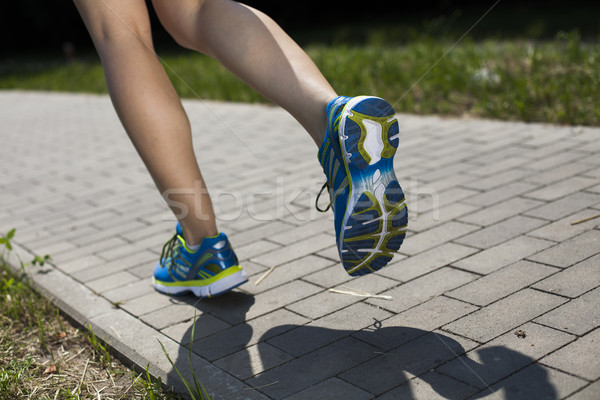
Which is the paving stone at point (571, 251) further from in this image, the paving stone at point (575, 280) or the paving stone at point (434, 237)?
the paving stone at point (434, 237)

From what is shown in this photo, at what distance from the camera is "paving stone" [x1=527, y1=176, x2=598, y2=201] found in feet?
9.55

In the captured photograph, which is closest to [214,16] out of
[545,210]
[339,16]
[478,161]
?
[545,210]

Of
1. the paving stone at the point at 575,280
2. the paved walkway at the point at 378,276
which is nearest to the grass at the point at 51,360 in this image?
the paved walkway at the point at 378,276

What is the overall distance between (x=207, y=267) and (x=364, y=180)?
70 centimetres

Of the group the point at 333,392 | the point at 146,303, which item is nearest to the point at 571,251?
the point at 333,392

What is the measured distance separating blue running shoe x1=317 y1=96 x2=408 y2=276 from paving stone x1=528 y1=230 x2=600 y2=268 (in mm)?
653

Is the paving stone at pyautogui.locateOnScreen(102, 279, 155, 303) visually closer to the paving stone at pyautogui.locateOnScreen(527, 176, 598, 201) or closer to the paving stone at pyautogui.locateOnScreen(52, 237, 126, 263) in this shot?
the paving stone at pyautogui.locateOnScreen(52, 237, 126, 263)

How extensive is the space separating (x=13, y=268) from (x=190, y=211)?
120cm

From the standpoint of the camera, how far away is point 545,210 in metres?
2.75

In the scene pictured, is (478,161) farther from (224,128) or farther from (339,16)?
(339,16)

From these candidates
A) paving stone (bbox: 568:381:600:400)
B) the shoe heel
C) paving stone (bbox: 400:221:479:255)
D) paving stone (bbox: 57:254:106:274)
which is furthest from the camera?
paving stone (bbox: 57:254:106:274)

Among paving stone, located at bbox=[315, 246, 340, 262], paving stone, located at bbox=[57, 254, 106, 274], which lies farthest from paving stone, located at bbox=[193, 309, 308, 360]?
paving stone, located at bbox=[57, 254, 106, 274]

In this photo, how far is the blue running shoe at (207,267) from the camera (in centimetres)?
228

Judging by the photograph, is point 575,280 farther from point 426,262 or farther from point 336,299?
point 336,299
